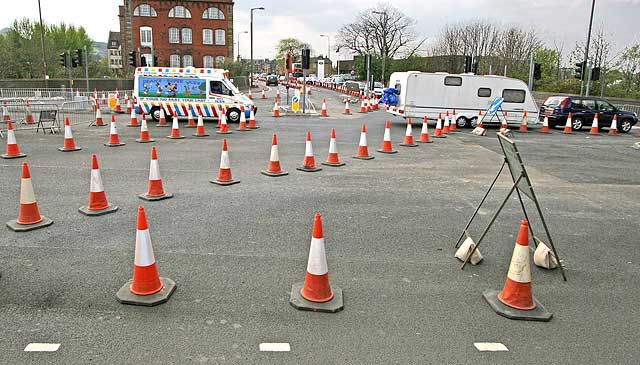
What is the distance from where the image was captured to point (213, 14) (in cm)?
6506

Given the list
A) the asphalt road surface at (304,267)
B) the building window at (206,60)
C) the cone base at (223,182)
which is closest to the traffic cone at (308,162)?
the asphalt road surface at (304,267)

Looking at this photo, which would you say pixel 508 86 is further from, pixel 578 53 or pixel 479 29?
pixel 479 29

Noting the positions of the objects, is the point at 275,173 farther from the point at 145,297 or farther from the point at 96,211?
the point at 145,297

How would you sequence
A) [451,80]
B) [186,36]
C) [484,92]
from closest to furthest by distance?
1. [451,80]
2. [484,92]
3. [186,36]

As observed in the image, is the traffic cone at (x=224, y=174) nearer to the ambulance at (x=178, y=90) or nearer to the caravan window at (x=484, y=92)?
the ambulance at (x=178, y=90)

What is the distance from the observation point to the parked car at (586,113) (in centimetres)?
2083

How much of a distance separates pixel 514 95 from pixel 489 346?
18.8m

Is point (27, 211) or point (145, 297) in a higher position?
point (27, 211)

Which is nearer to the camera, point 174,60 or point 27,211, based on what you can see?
point 27,211

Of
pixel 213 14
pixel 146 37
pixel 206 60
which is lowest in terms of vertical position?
pixel 206 60

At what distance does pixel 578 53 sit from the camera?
1602 inches

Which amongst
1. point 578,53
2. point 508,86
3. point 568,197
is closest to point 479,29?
point 578,53

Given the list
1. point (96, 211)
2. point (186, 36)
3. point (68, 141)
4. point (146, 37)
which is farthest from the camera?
point (186, 36)

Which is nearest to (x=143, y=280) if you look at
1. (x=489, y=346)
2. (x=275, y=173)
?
→ (x=489, y=346)
